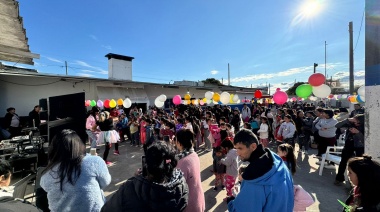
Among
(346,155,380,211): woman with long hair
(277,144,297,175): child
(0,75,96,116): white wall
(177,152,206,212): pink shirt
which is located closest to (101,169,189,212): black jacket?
(177,152,206,212): pink shirt

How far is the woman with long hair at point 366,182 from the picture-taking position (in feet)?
4.99

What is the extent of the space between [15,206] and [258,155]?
6.73ft

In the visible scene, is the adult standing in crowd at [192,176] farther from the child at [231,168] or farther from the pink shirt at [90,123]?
the pink shirt at [90,123]

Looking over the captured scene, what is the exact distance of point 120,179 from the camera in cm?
503

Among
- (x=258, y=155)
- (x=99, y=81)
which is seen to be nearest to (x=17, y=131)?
(x=99, y=81)

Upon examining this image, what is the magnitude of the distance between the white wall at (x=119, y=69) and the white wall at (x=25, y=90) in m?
4.83

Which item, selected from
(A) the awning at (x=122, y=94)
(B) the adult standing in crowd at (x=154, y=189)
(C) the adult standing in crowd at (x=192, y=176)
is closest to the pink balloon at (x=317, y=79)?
(C) the adult standing in crowd at (x=192, y=176)

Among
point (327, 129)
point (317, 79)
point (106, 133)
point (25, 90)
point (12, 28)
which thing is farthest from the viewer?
point (25, 90)

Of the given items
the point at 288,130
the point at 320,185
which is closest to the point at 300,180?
the point at 320,185

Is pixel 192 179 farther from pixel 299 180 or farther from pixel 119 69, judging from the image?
pixel 119 69

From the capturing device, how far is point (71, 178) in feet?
5.48

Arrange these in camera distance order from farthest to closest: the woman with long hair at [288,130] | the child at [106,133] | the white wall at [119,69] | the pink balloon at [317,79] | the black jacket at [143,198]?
the white wall at [119,69]
the pink balloon at [317,79]
the child at [106,133]
the woman with long hair at [288,130]
the black jacket at [143,198]

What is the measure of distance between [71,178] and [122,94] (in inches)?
571

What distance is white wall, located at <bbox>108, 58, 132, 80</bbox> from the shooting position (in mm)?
17172
